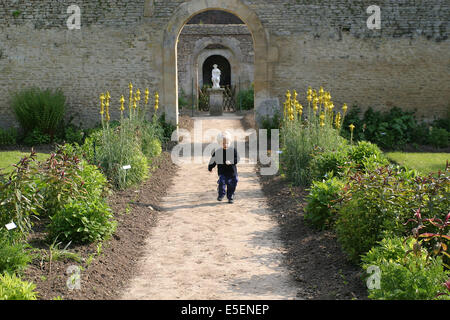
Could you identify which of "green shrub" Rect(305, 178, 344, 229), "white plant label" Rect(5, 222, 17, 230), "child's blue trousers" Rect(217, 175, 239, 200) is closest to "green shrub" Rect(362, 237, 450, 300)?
"green shrub" Rect(305, 178, 344, 229)

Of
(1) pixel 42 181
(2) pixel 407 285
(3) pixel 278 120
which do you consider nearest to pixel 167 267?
(1) pixel 42 181

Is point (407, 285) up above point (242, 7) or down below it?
below

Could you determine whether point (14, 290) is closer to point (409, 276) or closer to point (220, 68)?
point (409, 276)

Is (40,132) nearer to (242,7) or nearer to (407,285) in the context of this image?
(242,7)

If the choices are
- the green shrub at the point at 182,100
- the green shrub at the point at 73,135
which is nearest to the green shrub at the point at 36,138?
the green shrub at the point at 73,135

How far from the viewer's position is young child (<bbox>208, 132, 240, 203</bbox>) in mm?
7836

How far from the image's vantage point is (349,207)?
5070 millimetres

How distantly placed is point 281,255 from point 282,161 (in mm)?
4040

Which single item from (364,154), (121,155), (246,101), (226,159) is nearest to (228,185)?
(226,159)

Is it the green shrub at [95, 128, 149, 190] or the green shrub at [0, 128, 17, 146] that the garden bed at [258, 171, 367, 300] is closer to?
the green shrub at [95, 128, 149, 190]

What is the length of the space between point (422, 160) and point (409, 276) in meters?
7.25

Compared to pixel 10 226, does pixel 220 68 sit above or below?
above

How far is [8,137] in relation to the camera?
12516 mm

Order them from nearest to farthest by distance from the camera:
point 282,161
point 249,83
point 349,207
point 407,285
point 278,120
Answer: point 407,285 < point 349,207 < point 282,161 < point 278,120 < point 249,83
